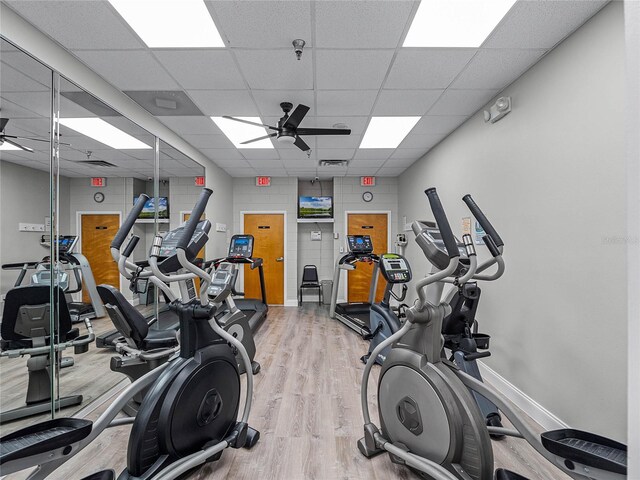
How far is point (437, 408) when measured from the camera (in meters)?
1.49

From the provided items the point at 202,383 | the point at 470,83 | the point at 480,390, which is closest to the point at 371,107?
the point at 470,83

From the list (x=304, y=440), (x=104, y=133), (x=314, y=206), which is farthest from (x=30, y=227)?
(x=314, y=206)

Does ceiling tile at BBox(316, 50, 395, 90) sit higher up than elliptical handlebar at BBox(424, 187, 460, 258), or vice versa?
ceiling tile at BBox(316, 50, 395, 90)

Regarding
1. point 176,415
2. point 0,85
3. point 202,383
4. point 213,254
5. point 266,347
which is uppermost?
point 0,85

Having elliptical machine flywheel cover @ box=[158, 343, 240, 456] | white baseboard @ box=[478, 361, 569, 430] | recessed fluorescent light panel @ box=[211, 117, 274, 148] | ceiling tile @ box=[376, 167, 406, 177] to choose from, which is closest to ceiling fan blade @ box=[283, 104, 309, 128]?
recessed fluorescent light panel @ box=[211, 117, 274, 148]

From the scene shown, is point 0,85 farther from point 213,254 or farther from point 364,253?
point 364,253

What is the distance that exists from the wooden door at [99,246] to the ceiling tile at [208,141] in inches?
67.1

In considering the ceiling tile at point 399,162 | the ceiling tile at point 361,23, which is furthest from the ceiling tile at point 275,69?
the ceiling tile at point 399,162

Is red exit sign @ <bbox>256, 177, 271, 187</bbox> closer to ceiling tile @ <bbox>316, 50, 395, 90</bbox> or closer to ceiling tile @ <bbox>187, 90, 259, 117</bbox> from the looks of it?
ceiling tile @ <bbox>187, 90, 259, 117</bbox>

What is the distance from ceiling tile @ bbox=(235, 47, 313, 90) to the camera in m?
2.25

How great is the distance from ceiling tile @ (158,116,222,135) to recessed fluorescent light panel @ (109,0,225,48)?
1312 mm

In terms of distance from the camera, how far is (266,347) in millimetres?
3854

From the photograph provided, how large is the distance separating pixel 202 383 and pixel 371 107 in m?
2.90

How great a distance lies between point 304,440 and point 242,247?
339 cm
